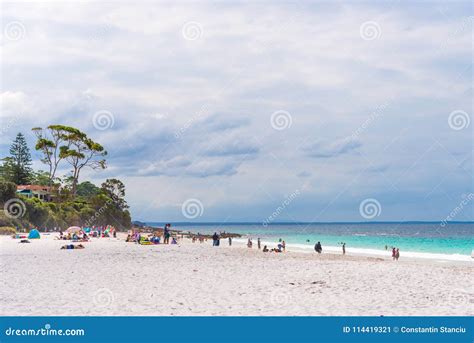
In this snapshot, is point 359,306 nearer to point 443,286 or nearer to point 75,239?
point 443,286

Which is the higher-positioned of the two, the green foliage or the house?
the house

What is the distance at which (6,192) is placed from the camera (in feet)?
203

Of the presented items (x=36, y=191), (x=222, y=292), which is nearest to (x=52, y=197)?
(x=36, y=191)

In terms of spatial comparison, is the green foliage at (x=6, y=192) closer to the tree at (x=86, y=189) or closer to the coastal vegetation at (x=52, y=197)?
the coastal vegetation at (x=52, y=197)

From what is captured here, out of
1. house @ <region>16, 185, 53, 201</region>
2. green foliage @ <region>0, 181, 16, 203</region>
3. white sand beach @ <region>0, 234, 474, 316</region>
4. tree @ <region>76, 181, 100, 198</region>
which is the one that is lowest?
white sand beach @ <region>0, 234, 474, 316</region>

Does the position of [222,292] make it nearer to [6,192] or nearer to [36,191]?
[6,192]

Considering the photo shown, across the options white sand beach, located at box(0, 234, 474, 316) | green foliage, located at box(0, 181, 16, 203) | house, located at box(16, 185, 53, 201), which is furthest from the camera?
house, located at box(16, 185, 53, 201)

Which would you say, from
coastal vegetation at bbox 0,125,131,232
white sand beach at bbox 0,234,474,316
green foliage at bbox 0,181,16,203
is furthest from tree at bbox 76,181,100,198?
white sand beach at bbox 0,234,474,316

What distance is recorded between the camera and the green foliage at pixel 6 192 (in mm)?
61156

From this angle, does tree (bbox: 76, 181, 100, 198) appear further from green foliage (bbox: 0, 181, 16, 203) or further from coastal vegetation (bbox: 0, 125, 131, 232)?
green foliage (bbox: 0, 181, 16, 203)

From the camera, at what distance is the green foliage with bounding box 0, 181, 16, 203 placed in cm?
6116

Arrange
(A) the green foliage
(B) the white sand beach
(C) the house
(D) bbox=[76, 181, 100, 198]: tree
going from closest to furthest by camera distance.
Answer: (B) the white sand beach
(A) the green foliage
(C) the house
(D) bbox=[76, 181, 100, 198]: tree
